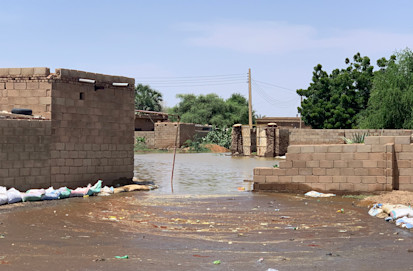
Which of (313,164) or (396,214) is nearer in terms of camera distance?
(396,214)

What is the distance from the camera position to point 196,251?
7992 mm

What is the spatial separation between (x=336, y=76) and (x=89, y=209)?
41480 mm

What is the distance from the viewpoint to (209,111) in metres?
72.2

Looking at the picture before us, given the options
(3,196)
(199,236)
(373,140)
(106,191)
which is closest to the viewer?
(199,236)

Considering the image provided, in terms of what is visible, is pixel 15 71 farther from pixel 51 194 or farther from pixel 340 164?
pixel 340 164

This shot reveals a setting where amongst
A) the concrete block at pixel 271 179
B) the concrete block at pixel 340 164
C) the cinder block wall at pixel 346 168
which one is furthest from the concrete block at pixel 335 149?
the concrete block at pixel 271 179

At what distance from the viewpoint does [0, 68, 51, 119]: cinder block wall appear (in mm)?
15008

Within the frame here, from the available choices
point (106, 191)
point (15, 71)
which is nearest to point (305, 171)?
point (106, 191)

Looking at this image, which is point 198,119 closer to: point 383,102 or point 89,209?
point 383,102

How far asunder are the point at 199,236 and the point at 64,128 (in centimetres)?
752

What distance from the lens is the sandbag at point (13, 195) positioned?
Answer: 12987mm

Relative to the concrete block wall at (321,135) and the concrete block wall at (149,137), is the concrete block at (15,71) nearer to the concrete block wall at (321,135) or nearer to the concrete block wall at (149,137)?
the concrete block wall at (321,135)

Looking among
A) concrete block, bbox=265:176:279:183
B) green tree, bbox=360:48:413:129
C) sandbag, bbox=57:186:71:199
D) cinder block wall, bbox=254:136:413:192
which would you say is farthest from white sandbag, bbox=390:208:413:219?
green tree, bbox=360:48:413:129

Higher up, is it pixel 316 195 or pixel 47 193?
pixel 47 193
